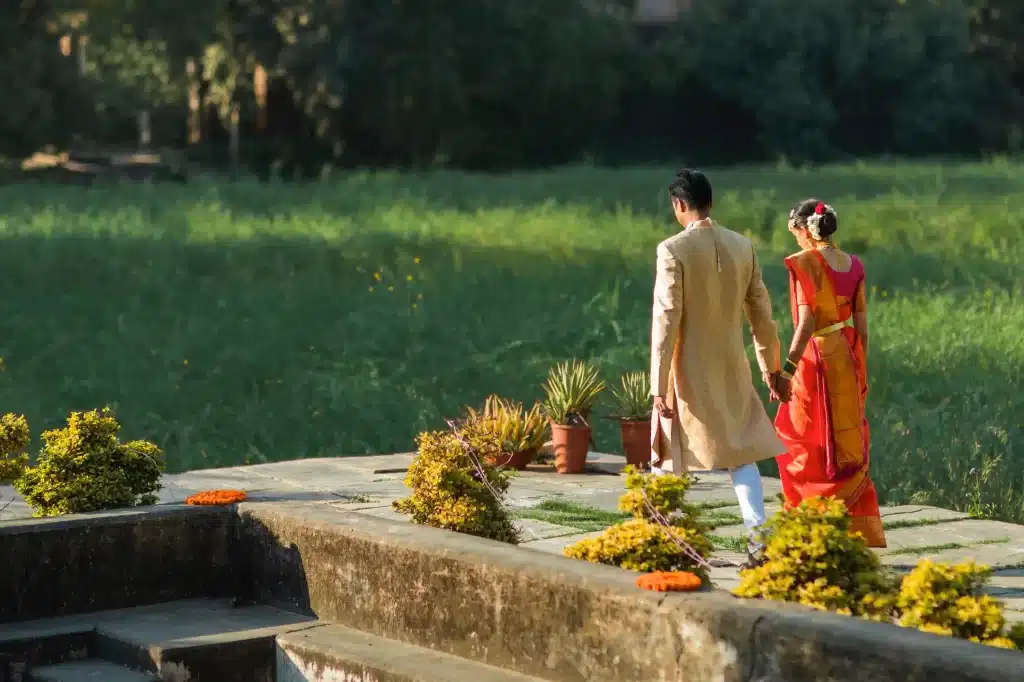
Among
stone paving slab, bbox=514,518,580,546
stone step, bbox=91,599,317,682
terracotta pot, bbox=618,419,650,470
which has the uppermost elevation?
terracotta pot, bbox=618,419,650,470

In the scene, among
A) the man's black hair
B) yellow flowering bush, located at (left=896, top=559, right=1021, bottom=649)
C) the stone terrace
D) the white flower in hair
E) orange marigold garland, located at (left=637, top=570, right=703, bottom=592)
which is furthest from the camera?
the stone terrace

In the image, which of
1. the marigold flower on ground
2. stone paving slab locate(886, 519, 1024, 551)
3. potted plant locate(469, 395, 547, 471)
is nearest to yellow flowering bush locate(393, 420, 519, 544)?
the marigold flower on ground

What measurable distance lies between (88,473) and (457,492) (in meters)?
1.92

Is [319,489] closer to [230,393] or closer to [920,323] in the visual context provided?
[230,393]

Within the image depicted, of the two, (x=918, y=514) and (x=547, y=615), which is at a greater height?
(x=547, y=615)

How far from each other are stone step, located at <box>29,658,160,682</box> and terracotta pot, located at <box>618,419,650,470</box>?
15.9ft

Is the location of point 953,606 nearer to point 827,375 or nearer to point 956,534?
point 827,375

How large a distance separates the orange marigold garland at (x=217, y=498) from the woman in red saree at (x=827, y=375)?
9.14ft

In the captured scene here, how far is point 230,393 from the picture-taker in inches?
714

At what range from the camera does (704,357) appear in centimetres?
848

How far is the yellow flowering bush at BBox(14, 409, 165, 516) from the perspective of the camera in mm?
8422

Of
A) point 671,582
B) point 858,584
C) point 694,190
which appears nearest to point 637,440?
point 694,190

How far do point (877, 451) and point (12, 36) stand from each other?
3692cm

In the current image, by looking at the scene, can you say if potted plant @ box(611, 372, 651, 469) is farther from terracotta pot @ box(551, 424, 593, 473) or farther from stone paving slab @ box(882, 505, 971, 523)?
stone paving slab @ box(882, 505, 971, 523)
